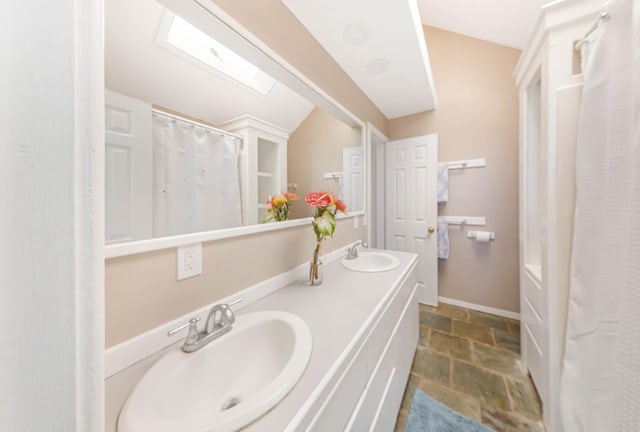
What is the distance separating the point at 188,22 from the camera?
0.83m

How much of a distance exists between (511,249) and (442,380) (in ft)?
4.96

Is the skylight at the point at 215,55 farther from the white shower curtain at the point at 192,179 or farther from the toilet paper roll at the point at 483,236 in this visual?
the toilet paper roll at the point at 483,236

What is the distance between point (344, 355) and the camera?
0.66 meters

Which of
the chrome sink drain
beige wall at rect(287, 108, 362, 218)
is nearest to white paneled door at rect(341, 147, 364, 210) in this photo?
beige wall at rect(287, 108, 362, 218)

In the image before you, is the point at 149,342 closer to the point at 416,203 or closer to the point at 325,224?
the point at 325,224

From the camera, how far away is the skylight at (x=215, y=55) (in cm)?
82

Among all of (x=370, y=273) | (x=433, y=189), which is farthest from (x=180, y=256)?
(x=433, y=189)

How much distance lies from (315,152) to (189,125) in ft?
2.76

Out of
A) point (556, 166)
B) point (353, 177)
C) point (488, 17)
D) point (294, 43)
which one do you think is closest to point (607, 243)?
point (556, 166)

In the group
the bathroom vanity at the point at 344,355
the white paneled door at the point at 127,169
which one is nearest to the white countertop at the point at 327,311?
the bathroom vanity at the point at 344,355

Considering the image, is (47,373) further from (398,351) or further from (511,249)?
(511,249)

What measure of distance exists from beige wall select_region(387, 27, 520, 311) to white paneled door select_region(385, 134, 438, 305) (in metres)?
0.18

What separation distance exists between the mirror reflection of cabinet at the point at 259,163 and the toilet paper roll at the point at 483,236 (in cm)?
212

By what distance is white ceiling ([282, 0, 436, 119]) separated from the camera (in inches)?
49.4
